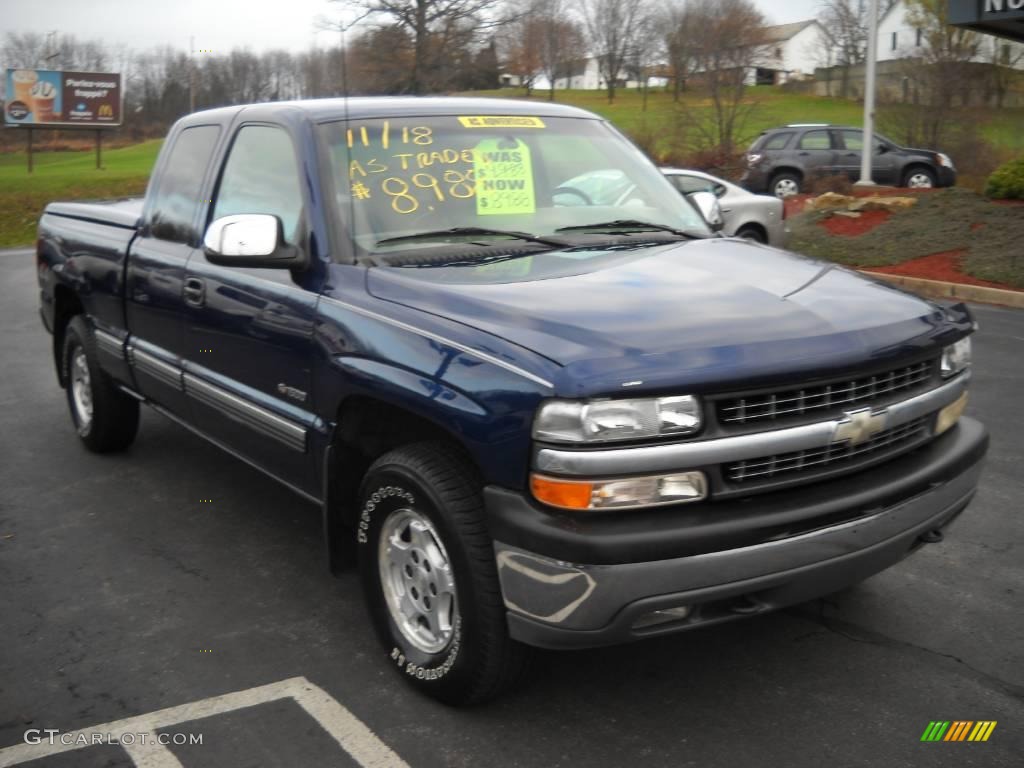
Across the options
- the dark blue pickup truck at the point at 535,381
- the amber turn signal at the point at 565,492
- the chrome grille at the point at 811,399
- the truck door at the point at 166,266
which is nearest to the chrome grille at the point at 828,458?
the dark blue pickup truck at the point at 535,381

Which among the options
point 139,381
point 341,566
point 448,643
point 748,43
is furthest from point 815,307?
point 748,43

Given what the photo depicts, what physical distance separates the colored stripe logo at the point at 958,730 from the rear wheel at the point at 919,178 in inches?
874

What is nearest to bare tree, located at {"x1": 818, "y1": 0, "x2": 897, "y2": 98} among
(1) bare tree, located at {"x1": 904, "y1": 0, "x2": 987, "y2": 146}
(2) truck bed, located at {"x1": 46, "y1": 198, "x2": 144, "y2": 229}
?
(1) bare tree, located at {"x1": 904, "y1": 0, "x2": 987, "y2": 146}

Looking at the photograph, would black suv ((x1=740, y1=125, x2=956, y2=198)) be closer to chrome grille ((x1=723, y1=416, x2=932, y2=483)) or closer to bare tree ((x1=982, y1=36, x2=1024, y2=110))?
bare tree ((x1=982, y1=36, x2=1024, y2=110))

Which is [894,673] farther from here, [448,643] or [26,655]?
[26,655]

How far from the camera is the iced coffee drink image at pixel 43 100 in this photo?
161 feet

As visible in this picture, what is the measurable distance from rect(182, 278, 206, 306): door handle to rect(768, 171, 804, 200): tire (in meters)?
20.1

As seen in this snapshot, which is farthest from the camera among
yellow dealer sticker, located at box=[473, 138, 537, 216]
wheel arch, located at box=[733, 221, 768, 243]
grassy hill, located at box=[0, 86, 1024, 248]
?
grassy hill, located at box=[0, 86, 1024, 248]

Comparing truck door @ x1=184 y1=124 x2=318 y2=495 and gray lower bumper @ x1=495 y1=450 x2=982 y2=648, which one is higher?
truck door @ x1=184 y1=124 x2=318 y2=495

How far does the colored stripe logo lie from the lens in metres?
3.30

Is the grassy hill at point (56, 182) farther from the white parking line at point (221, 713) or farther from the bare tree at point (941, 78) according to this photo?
the white parking line at point (221, 713)

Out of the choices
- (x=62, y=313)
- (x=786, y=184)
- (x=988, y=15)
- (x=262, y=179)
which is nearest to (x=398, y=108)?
(x=262, y=179)

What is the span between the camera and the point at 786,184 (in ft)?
77.3

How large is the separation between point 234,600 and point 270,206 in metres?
1.59
